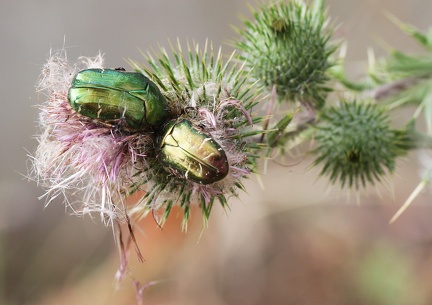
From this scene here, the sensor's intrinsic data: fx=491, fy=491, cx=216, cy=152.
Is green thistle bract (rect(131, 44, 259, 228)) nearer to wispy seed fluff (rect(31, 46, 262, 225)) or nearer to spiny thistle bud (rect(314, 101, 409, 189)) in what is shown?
wispy seed fluff (rect(31, 46, 262, 225))

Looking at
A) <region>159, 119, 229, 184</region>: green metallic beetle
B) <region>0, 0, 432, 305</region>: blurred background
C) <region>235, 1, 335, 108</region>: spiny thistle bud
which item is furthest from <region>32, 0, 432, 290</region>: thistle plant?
<region>0, 0, 432, 305</region>: blurred background

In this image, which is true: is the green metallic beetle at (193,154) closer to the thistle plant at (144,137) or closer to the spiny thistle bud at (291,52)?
the thistle plant at (144,137)

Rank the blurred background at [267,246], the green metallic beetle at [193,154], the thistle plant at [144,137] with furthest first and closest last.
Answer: the blurred background at [267,246] → the thistle plant at [144,137] → the green metallic beetle at [193,154]

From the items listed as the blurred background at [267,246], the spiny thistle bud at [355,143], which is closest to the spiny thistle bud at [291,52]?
the spiny thistle bud at [355,143]

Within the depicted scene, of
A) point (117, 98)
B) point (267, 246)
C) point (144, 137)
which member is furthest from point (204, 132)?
point (267, 246)

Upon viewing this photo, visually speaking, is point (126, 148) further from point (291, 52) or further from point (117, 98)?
point (291, 52)
